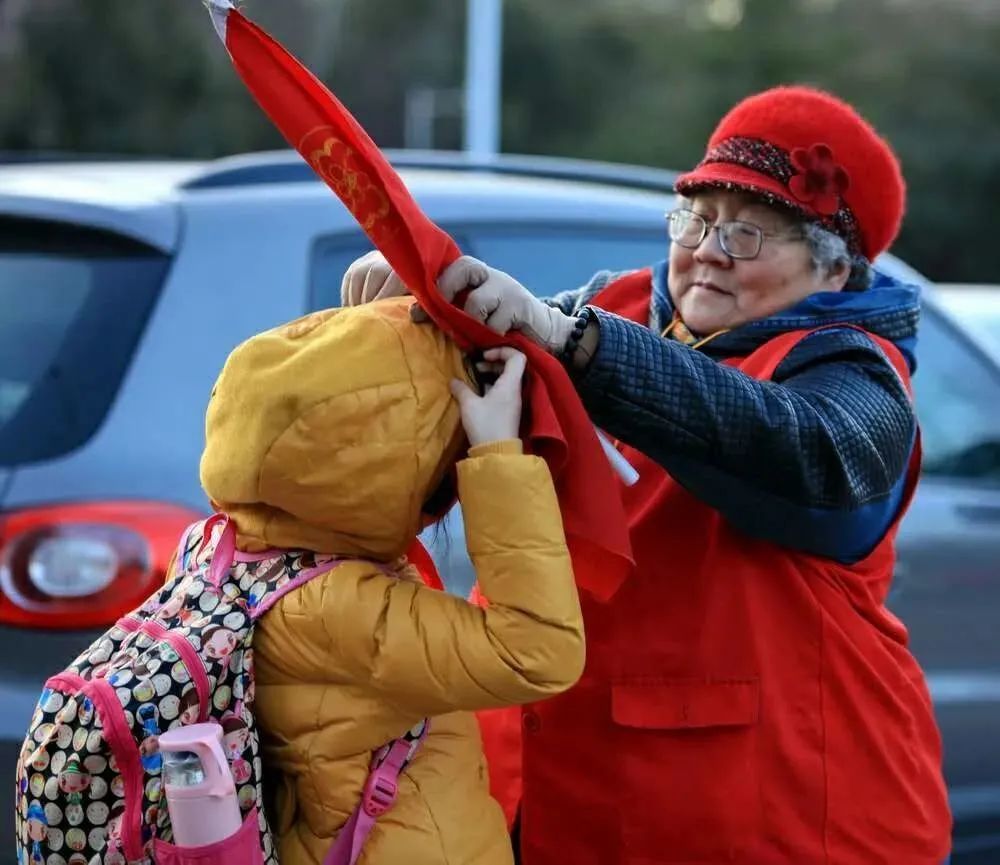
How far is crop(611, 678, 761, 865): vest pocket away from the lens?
70.8 inches

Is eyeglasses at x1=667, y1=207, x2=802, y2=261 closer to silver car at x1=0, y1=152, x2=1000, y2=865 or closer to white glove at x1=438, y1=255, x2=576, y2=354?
white glove at x1=438, y1=255, x2=576, y2=354

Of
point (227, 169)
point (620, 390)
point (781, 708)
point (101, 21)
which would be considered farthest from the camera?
point (101, 21)

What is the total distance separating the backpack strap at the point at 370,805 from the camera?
1.57 metres

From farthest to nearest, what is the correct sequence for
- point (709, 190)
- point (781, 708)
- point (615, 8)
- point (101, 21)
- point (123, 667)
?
1. point (615, 8)
2. point (101, 21)
3. point (709, 190)
4. point (781, 708)
5. point (123, 667)

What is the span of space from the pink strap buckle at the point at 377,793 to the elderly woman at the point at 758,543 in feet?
1.22

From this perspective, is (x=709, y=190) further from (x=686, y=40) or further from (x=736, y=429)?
(x=686, y=40)

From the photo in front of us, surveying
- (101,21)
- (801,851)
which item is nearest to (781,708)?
(801,851)

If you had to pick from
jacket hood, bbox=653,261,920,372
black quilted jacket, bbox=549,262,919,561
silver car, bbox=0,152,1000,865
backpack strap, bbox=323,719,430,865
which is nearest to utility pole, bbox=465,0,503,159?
silver car, bbox=0,152,1000,865

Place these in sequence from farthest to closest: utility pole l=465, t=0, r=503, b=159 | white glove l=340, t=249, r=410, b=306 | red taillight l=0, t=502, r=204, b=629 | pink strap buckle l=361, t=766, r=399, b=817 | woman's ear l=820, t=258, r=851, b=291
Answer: utility pole l=465, t=0, r=503, b=159 → red taillight l=0, t=502, r=204, b=629 → woman's ear l=820, t=258, r=851, b=291 → white glove l=340, t=249, r=410, b=306 → pink strap buckle l=361, t=766, r=399, b=817

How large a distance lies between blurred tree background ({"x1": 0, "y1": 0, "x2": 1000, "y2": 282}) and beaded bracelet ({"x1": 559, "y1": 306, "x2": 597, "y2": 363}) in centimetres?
1923

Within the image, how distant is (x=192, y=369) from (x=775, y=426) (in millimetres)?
1423

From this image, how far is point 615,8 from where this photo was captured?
26516 mm

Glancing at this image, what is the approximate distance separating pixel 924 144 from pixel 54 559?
20.8m

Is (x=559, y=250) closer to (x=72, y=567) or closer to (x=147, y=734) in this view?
(x=72, y=567)
